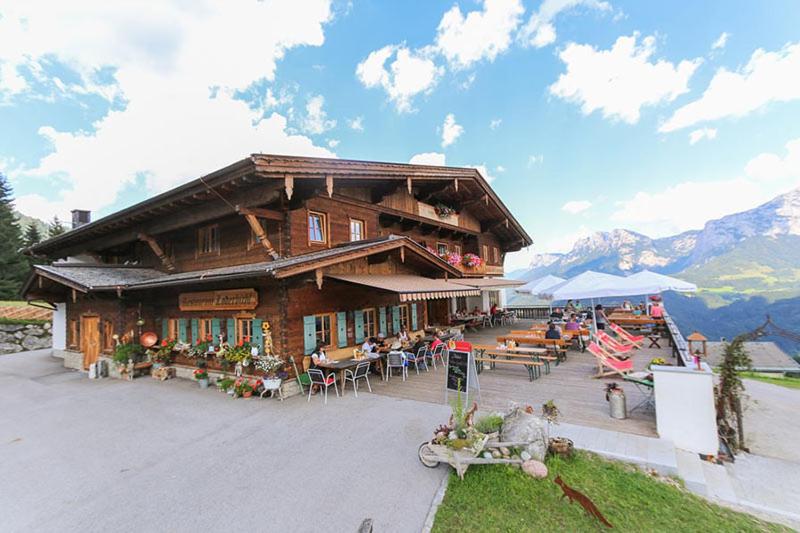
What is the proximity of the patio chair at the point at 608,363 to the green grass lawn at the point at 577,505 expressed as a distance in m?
3.94

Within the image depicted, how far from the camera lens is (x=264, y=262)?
10328 mm

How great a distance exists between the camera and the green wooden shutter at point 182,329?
1170cm

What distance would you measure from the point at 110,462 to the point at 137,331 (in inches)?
322

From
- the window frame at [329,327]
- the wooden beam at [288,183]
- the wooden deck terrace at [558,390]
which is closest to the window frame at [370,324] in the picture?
the window frame at [329,327]

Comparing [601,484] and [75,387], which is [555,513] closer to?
[601,484]

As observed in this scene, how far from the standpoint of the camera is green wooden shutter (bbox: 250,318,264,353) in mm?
9375

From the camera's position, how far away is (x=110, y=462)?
583 cm

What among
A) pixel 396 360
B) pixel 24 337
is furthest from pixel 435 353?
pixel 24 337

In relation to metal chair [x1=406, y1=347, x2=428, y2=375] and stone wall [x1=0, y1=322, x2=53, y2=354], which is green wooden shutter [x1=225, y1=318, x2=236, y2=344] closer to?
metal chair [x1=406, y1=347, x2=428, y2=375]

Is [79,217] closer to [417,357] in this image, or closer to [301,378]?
[301,378]

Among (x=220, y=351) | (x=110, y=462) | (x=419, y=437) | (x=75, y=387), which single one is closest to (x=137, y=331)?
(x=75, y=387)

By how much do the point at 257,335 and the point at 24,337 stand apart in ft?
75.3

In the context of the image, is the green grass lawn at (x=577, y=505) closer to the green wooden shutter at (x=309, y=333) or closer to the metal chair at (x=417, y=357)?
the metal chair at (x=417, y=357)

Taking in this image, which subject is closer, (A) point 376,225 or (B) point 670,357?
(B) point 670,357
